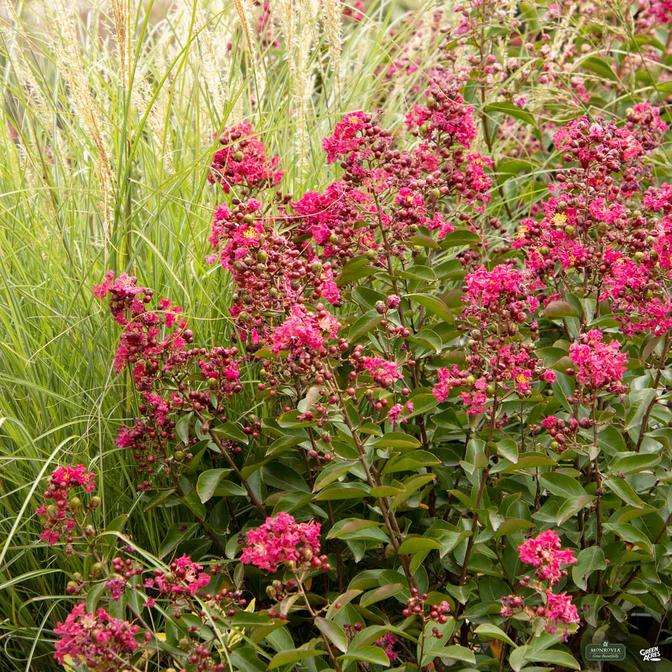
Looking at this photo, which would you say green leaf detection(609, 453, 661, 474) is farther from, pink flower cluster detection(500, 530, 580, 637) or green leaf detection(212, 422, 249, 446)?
green leaf detection(212, 422, 249, 446)

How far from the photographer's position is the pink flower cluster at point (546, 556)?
194 centimetres

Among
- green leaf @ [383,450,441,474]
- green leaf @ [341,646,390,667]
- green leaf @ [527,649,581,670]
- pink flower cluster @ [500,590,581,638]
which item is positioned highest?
green leaf @ [383,450,441,474]

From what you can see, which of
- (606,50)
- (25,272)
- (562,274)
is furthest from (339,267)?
(606,50)

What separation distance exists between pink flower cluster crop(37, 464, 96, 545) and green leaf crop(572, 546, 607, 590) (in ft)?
A: 3.56

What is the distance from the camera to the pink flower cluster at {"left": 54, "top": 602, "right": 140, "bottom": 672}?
1.84 metres

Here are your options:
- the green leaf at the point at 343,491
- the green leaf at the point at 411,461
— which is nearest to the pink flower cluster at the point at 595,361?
the green leaf at the point at 411,461

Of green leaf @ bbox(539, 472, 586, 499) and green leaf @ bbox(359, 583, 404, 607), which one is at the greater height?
green leaf @ bbox(539, 472, 586, 499)

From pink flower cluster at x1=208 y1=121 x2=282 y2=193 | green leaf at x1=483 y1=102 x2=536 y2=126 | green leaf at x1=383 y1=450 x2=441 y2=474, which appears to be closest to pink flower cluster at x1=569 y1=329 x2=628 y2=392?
green leaf at x1=383 y1=450 x2=441 y2=474

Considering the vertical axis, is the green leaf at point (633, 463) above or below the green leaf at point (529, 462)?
below

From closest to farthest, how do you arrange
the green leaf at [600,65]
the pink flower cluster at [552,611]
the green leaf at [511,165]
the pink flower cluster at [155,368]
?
the pink flower cluster at [552,611] → the pink flower cluster at [155,368] → the green leaf at [511,165] → the green leaf at [600,65]

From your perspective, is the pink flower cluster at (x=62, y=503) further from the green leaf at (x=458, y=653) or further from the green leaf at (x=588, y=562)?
the green leaf at (x=588, y=562)

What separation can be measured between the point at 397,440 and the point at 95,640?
71 cm

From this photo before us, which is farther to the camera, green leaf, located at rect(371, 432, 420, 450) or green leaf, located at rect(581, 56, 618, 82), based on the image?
green leaf, located at rect(581, 56, 618, 82)

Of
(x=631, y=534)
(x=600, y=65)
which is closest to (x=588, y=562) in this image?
(x=631, y=534)
